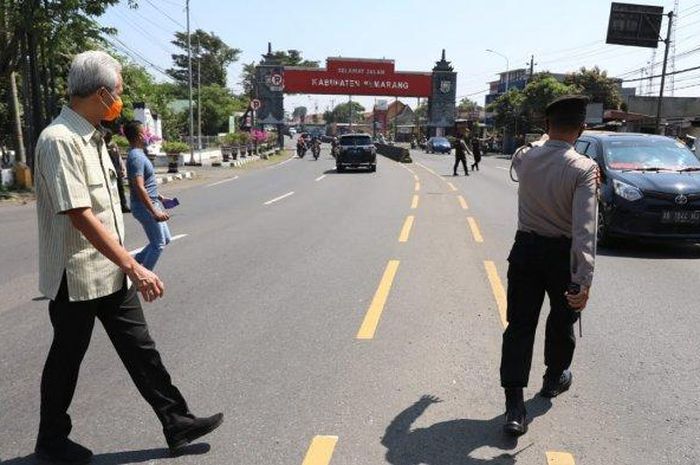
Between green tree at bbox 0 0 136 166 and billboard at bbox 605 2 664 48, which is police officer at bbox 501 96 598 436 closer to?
green tree at bbox 0 0 136 166

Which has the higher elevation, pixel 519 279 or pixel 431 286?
pixel 519 279

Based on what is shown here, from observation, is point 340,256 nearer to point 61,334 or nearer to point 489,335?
point 489,335

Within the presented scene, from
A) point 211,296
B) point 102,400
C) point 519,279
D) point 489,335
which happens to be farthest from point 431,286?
point 102,400

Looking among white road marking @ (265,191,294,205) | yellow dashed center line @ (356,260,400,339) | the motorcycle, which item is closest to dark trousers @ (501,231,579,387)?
yellow dashed center line @ (356,260,400,339)

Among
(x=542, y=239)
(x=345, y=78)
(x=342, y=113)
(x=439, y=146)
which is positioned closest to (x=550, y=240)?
(x=542, y=239)

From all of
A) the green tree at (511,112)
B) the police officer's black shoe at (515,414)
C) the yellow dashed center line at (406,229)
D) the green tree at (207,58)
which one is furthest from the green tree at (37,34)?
the green tree at (207,58)

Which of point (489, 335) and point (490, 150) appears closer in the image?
point (489, 335)

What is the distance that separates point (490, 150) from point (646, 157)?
5596cm

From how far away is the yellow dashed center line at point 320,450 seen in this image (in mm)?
3189

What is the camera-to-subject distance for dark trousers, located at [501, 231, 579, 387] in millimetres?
3600

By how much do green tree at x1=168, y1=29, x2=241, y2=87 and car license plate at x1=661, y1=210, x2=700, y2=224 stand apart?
9152 cm

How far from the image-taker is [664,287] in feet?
22.7

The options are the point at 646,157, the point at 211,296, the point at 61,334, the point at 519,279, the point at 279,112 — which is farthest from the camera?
the point at 279,112

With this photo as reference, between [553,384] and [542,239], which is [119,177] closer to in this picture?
[542,239]
